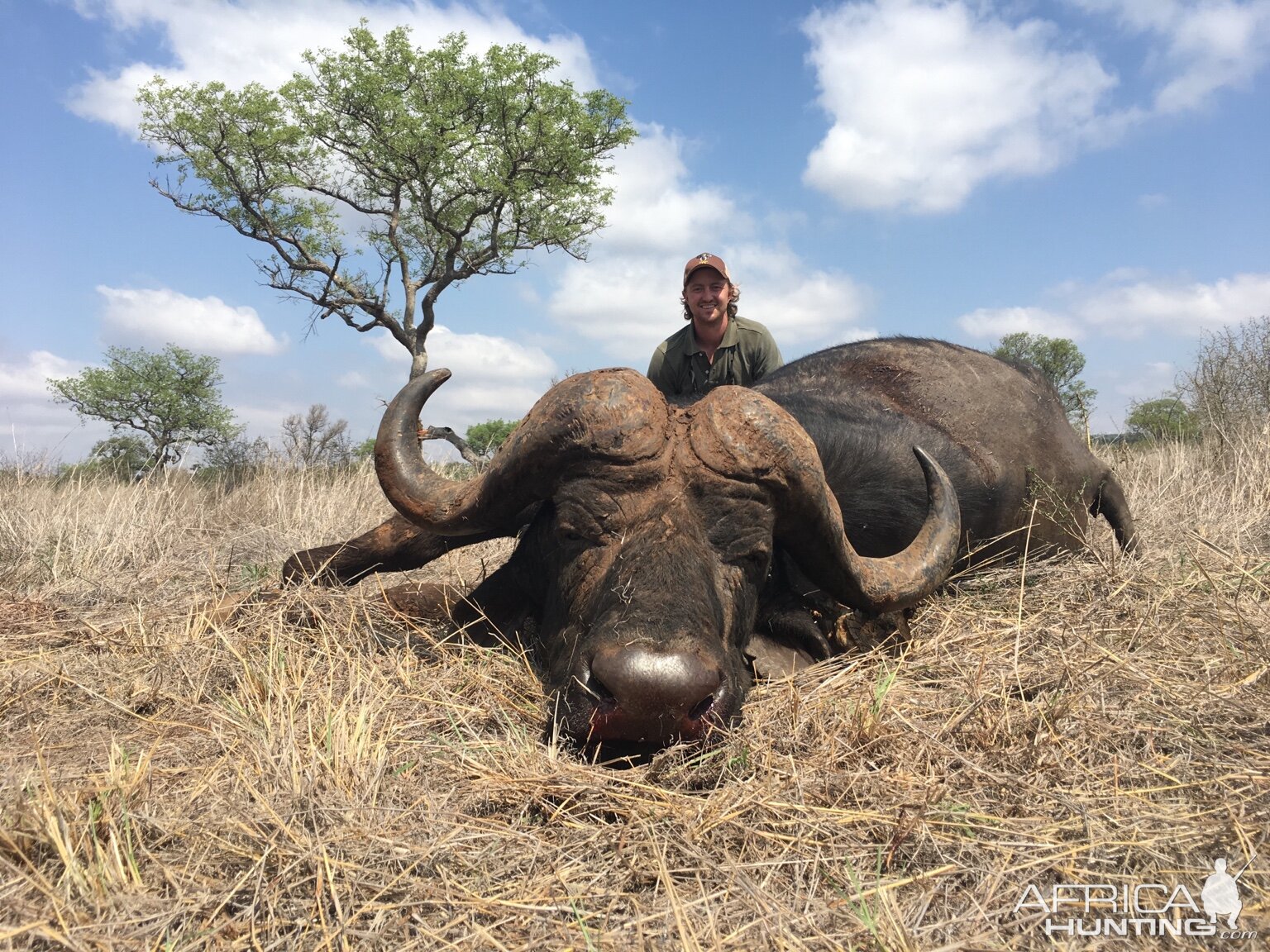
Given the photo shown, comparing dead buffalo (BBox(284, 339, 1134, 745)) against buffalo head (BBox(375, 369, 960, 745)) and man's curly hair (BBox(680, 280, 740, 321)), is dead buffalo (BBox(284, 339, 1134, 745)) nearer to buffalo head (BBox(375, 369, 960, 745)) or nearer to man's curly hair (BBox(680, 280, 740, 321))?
buffalo head (BBox(375, 369, 960, 745))

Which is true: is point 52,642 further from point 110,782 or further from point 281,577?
point 110,782

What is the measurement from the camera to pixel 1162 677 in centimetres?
270

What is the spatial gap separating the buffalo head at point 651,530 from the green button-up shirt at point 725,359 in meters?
4.16

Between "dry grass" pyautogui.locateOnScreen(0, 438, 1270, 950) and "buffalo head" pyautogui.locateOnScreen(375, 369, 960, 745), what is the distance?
0.21 m

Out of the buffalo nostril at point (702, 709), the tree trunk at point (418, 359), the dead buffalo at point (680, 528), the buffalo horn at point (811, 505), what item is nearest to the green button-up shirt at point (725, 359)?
the dead buffalo at point (680, 528)

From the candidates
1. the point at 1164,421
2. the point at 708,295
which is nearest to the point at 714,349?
the point at 708,295

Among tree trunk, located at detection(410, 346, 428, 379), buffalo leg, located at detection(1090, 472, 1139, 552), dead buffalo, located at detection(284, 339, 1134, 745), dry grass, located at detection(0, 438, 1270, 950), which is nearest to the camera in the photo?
dry grass, located at detection(0, 438, 1270, 950)

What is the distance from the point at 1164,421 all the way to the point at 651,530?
12627 millimetres

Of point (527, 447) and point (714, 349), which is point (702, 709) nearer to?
point (527, 447)

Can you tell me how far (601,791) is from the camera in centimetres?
211

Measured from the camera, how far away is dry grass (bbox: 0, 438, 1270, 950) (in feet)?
5.08

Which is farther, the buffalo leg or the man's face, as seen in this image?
the man's face

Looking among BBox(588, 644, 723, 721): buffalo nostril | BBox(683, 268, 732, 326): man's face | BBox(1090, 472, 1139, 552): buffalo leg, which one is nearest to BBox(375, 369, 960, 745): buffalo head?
BBox(588, 644, 723, 721): buffalo nostril

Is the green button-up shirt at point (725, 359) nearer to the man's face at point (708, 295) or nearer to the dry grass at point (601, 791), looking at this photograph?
the man's face at point (708, 295)
